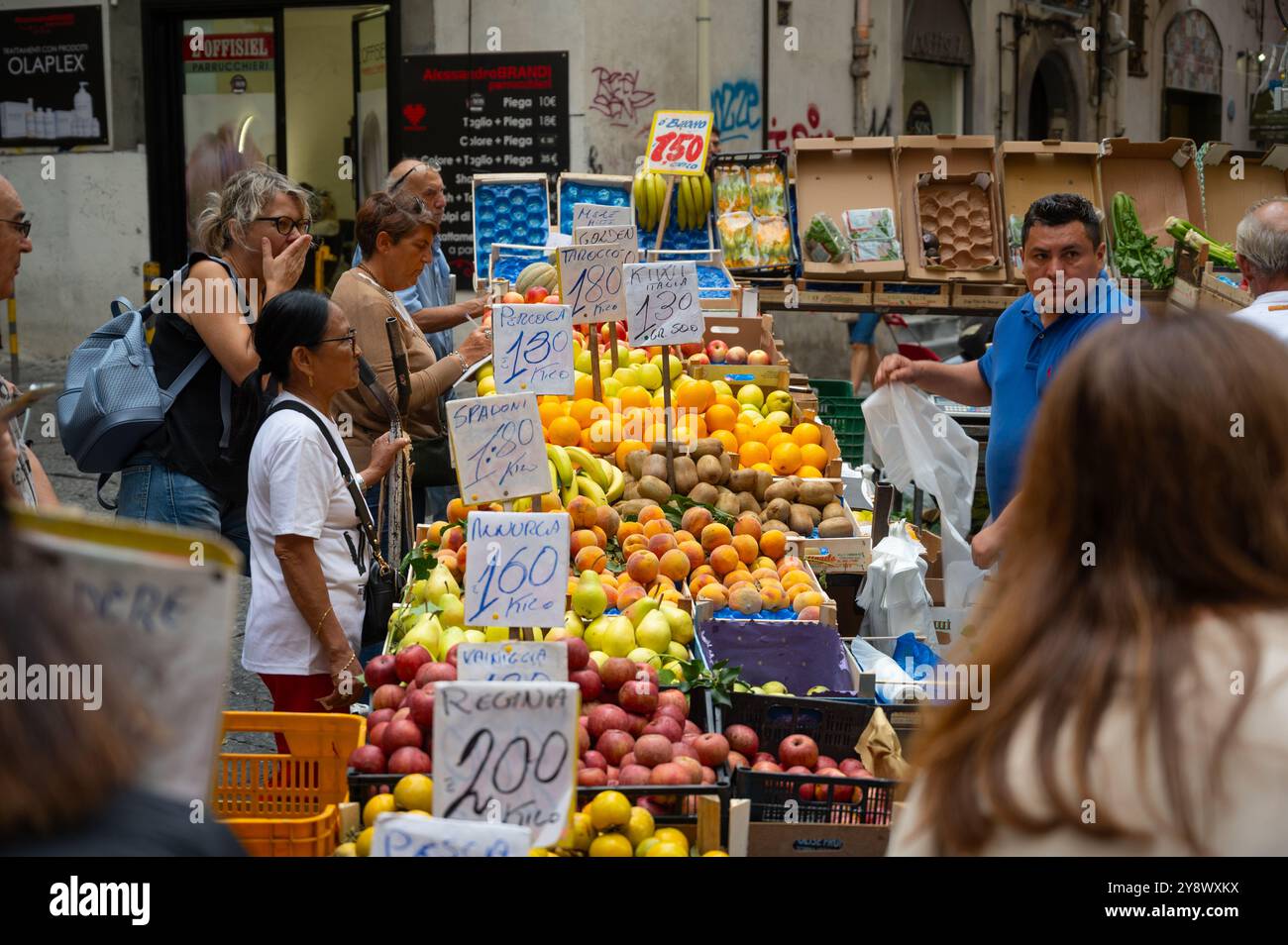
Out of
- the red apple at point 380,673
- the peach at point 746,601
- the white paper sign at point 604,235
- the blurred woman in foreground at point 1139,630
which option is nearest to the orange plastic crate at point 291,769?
the red apple at point 380,673

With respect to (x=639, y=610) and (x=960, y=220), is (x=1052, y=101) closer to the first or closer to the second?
(x=960, y=220)

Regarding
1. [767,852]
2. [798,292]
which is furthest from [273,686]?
[798,292]

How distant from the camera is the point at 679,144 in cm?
761

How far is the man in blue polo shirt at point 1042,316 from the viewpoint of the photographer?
13.7 feet

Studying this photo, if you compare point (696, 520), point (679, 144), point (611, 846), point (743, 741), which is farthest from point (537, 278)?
point (611, 846)

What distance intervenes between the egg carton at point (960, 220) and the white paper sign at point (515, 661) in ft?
21.5

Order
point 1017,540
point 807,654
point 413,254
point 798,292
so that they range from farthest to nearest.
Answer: point 798,292 < point 413,254 < point 807,654 < point 1017,540

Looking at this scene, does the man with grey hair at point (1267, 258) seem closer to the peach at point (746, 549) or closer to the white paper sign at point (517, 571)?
the peach at point (746, 549)

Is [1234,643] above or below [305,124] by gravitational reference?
below

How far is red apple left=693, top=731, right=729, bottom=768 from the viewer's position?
327 centimetres

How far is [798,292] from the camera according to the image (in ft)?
28.5

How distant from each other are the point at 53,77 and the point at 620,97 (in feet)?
17.4

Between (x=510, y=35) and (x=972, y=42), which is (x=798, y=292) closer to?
(x=510, y=35)

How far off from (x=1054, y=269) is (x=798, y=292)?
4.53 meters
